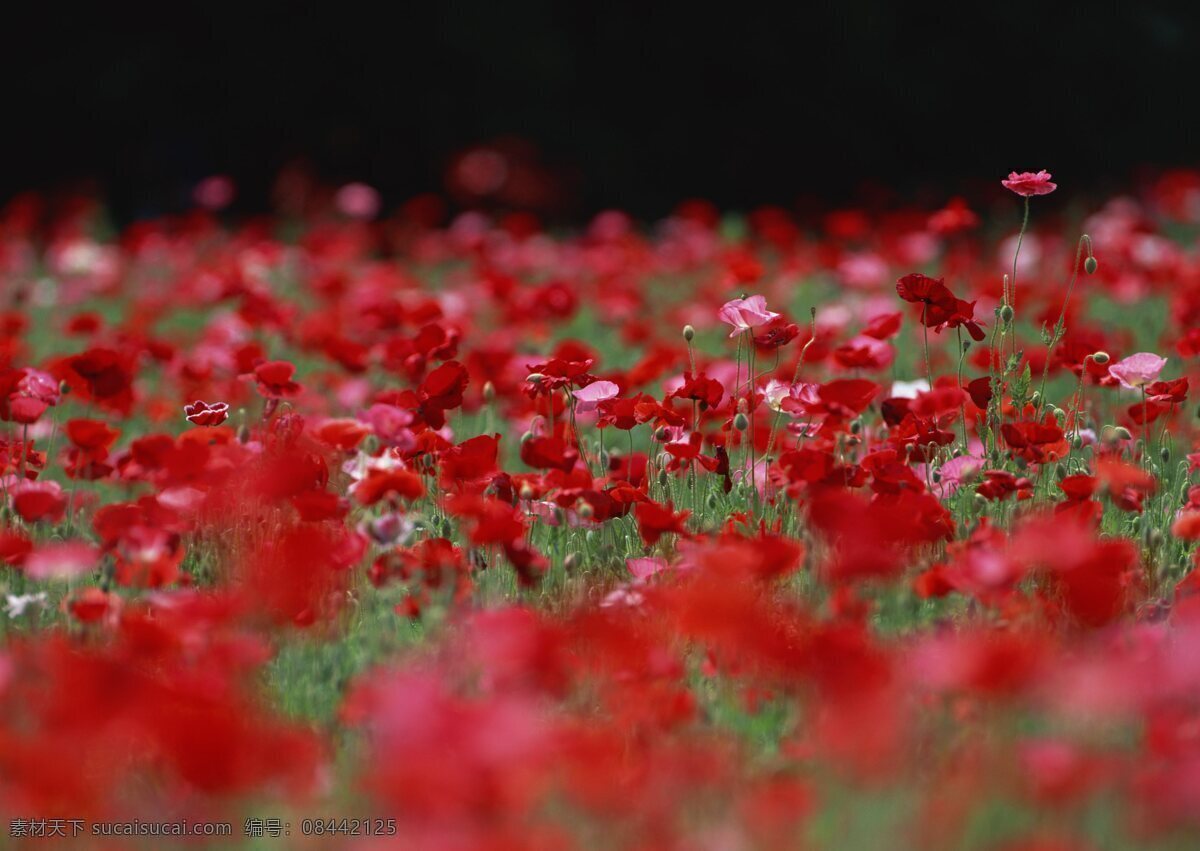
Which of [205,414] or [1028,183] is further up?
[1028,183]

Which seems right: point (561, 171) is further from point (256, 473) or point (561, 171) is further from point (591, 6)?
point (256, 473)

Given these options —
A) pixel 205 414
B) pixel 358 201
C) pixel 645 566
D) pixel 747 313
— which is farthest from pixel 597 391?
pixel 358 201

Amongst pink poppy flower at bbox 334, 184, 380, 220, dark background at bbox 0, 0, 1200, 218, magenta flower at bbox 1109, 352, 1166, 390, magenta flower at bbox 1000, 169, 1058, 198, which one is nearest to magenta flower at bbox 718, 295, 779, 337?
magenta flower at bbox 1000, 169, 1058, 198

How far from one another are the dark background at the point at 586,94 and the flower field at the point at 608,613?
4561 mm

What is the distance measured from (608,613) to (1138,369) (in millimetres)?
986

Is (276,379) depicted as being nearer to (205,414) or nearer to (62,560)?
(205,414)

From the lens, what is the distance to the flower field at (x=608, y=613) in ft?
4.04

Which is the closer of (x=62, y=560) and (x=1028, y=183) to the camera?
(x=62, y=560)

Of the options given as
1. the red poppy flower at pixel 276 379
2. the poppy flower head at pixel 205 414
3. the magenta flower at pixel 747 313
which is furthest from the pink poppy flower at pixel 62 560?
the magenta flower at pixel 747 313

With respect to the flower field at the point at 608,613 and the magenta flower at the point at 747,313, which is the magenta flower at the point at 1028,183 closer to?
the flower field at the point at 608,613

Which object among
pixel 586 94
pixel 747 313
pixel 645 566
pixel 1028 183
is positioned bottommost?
pixel 586 94

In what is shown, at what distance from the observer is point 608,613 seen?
186 cm

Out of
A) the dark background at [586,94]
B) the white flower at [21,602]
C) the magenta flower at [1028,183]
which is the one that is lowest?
the dark background at [586,94]

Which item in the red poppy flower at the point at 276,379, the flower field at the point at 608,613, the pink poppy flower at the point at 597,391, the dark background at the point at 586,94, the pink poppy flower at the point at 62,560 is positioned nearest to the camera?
the flower field at the point at 608,613
